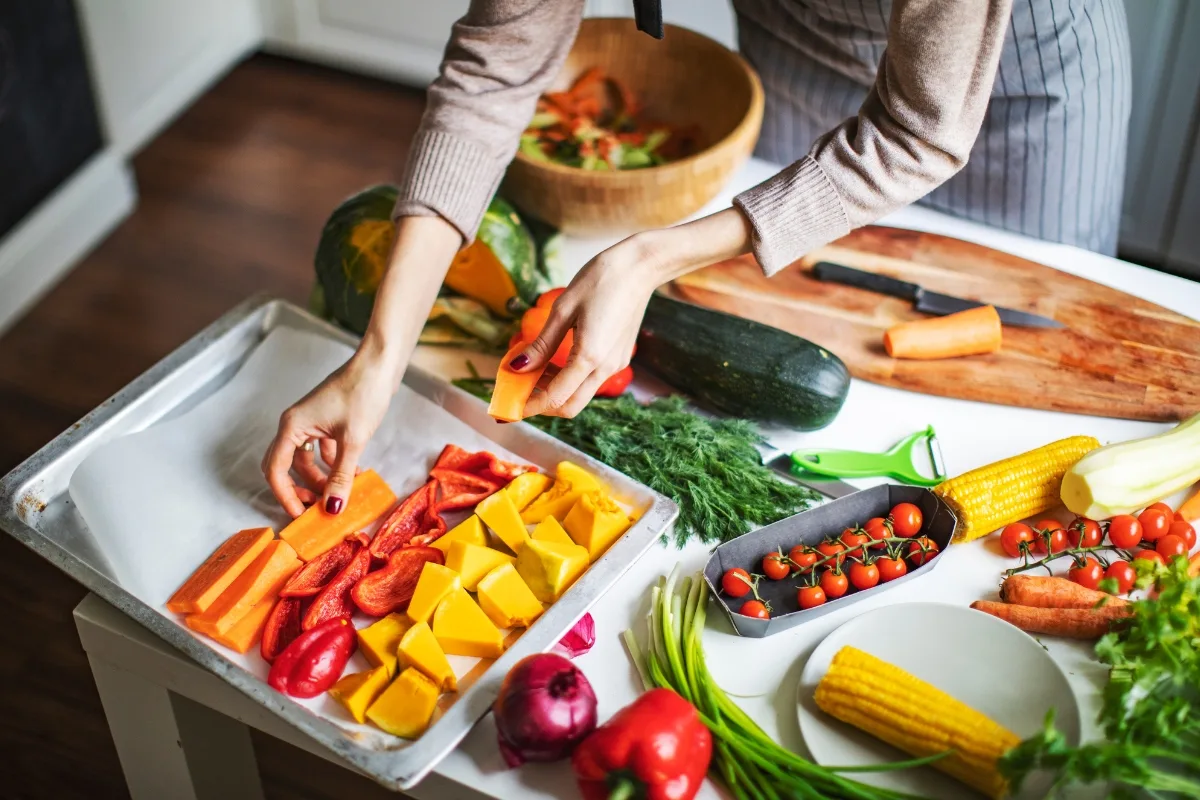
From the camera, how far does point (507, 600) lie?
139 centimetres

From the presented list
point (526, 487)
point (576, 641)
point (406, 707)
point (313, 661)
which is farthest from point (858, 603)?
point (313, 661)

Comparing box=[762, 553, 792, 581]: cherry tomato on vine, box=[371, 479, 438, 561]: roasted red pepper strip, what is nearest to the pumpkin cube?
box=[371, 479, 438, 561]: roasted red pepper strip

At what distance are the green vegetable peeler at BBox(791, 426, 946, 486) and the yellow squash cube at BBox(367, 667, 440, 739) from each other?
0.70m

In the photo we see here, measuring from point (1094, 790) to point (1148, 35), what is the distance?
8.83 ft

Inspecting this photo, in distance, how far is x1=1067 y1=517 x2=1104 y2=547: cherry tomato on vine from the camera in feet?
5.01

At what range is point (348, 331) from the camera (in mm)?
1934

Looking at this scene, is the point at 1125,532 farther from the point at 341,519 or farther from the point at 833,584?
the point at 341,519

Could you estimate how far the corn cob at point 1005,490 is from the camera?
5.02 ft

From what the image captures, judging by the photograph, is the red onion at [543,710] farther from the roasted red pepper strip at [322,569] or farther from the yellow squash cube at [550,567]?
the roasted red pepper strip at [322,569]

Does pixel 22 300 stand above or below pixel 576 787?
below

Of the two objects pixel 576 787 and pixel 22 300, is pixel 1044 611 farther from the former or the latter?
pixel 22 300

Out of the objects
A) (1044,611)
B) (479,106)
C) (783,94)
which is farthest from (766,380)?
(783,94)

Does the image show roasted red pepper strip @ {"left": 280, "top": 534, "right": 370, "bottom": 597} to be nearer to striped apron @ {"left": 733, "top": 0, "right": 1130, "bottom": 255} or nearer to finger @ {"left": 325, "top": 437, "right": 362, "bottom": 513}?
finger @ {"left": 325, "top": 437, "right": 362, "bottom": 513}

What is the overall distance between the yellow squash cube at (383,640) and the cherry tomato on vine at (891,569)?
2.13 feet
